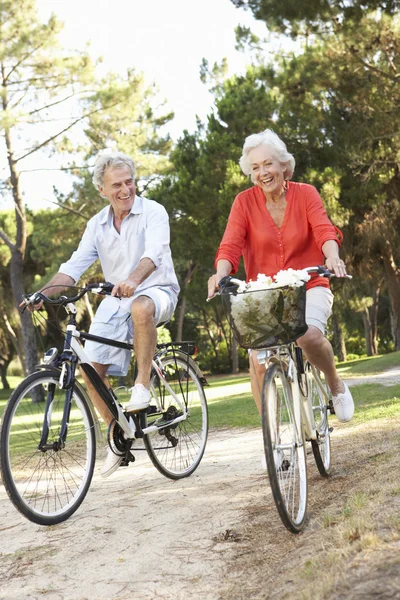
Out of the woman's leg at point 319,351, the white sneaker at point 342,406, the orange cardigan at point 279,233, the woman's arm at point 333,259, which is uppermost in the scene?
the orange cardigan at point 279,233

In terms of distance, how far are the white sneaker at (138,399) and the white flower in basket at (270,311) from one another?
4.22 feet

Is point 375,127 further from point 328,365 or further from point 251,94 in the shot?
point 328,365

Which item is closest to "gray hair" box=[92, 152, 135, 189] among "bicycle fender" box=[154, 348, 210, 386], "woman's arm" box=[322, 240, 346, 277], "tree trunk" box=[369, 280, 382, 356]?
"bicycle fender" box=[154, 348, 210, 386]

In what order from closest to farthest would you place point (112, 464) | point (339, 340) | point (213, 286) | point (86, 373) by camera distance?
point (213, 286), point (86, 373), point (112, 464), point (339, 340)

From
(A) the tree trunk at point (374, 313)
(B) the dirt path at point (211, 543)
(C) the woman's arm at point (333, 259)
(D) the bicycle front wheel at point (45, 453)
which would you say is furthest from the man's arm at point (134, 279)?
(A) the tree trunk at point (374, 313)

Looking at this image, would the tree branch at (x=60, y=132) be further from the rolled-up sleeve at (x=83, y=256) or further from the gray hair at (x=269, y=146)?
the gray hair at (x=269, y=146)

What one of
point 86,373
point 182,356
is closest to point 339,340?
point 182,356

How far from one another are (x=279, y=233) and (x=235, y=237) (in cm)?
25

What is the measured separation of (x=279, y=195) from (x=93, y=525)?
2091 mm

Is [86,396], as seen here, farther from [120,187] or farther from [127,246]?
[120,187]

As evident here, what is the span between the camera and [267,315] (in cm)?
344

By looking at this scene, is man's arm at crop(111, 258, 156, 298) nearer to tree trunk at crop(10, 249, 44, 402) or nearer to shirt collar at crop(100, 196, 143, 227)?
shirt collar at crop(100, 196, 143, 227)

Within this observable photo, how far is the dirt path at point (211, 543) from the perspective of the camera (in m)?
2.84

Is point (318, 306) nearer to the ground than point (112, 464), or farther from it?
farther from it
